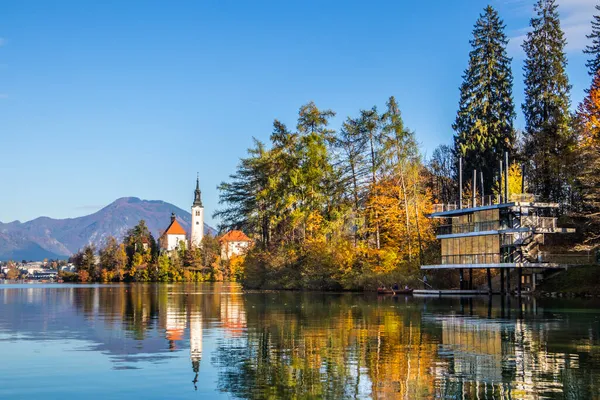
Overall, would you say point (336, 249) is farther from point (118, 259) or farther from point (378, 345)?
point (118, 259)

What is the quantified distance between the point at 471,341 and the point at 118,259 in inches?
5646

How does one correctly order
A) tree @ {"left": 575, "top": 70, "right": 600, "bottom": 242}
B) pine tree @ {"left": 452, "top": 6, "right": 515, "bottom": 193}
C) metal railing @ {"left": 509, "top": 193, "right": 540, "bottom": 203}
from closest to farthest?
tree @ {"left": 575, "top": 70, "right": 600, "bottom": 242}
metal railing @ {"left": 509, "top": 193, "right": 540, "bottom": 203}
pine tree @ {"left": 452, "top": 6, "right": 515, "bottom": 193}

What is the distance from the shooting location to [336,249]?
3034 inches

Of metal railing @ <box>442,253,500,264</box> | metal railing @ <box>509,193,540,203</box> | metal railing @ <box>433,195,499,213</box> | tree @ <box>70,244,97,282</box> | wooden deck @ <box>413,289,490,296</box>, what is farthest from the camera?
Answer: tree @ <box>70,244,97,282</box>

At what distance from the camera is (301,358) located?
1989 centimetres

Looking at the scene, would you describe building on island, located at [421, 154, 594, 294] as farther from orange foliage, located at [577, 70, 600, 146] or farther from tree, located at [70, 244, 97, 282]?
tree, located at [70, 244, 97, 282]

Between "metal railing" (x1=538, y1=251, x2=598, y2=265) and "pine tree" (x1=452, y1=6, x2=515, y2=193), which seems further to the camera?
"pine tree" (x1=452, y1=6, x2=515, y2=193)

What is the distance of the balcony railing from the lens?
66.7m

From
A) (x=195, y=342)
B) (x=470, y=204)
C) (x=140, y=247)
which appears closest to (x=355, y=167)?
(x=470, y=204)

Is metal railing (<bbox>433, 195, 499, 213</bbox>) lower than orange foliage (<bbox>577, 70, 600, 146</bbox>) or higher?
lower

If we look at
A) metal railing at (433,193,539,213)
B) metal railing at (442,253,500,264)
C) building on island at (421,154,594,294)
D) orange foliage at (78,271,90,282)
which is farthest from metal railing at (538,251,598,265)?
orange foliage at (78,271,90,282)

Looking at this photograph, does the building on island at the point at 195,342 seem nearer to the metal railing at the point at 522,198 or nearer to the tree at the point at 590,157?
the tree at the point at 590,157

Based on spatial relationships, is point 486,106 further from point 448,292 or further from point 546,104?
point 448,292

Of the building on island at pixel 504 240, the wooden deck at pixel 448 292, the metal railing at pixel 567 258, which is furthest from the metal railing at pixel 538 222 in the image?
the wooden deck at pixel 448 292
